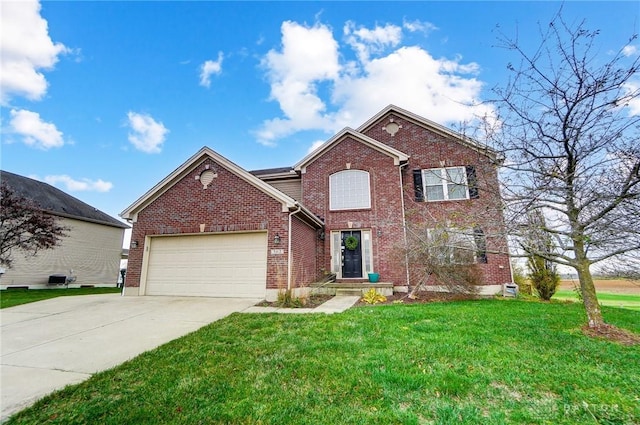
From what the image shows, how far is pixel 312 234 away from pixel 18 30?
34.0 feet

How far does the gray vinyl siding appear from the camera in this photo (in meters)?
15.8

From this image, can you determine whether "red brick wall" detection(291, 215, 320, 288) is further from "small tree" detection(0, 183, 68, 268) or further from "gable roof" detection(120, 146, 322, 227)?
"small tree" detection(0, 183, 68, 268)

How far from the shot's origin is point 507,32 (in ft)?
16.3

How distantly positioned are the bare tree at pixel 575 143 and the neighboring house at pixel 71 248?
19.9 m

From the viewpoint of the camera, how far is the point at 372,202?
12.9 metres

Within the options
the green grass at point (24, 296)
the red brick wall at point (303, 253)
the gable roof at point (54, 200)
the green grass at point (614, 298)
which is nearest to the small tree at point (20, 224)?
the green grass at point (24, 296)

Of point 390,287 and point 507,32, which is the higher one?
point 507,32

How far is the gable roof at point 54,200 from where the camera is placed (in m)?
16.7

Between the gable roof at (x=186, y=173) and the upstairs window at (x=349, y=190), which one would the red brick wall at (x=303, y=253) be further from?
the upstairs window at (x=349, y=190)

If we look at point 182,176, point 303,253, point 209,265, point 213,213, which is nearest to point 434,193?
point 303,253

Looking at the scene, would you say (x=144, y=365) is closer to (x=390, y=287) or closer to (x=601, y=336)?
(x=601, y=336)

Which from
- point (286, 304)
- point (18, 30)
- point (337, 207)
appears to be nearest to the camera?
point (18, 30)

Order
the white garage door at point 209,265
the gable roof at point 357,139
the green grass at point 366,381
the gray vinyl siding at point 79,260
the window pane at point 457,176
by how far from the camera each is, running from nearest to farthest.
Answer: the green grass at point 366,381, the window pane at point 457,176, the white garage door at point 209,265, the gable roof at point 357,139, the gray vinyl siding at point 79,260

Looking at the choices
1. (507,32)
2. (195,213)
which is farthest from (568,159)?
(195,213)
